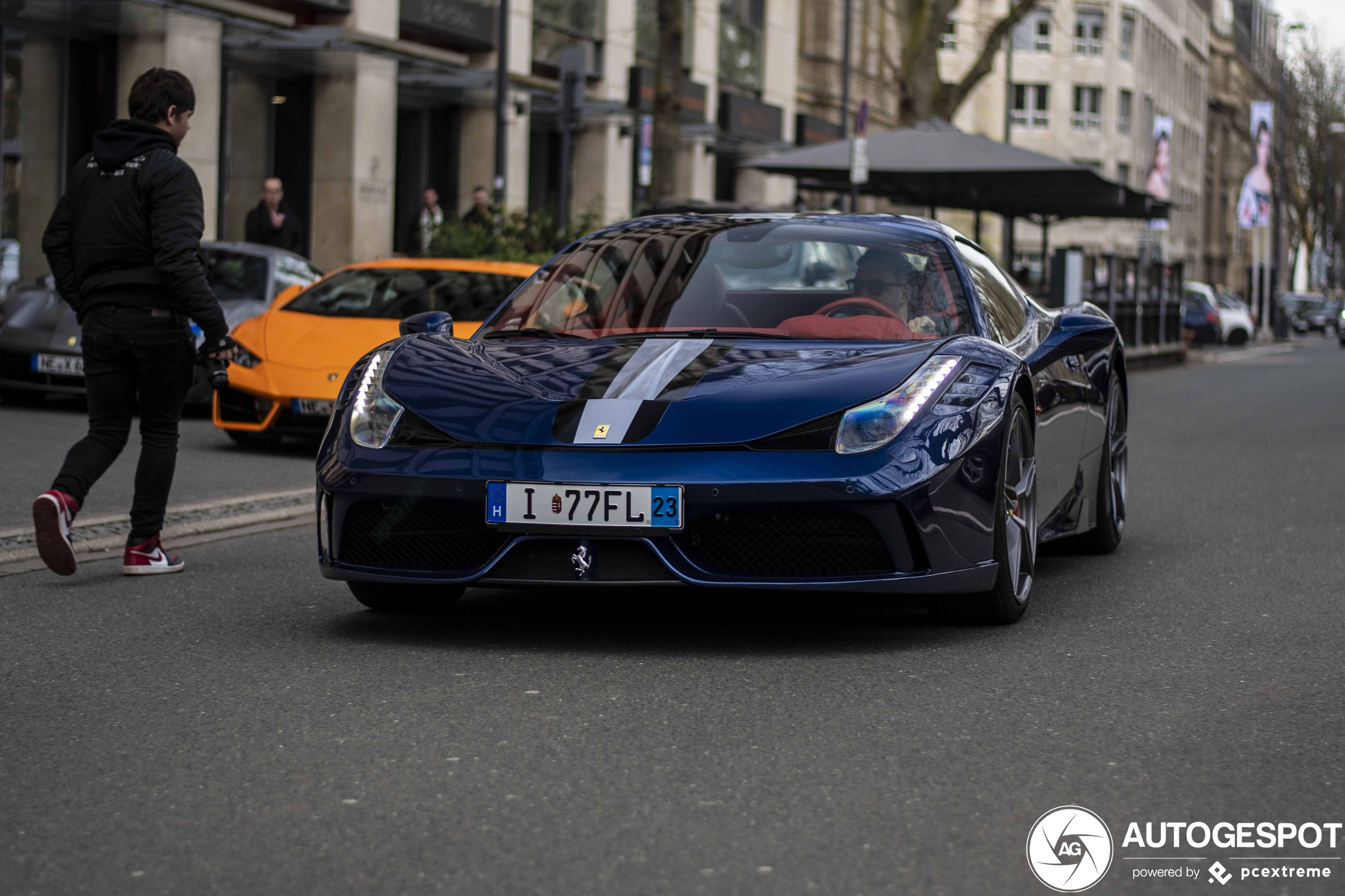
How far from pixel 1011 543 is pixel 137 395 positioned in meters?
3.23

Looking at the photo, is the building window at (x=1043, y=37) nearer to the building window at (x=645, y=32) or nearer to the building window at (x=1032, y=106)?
the building window at (x=1032, y=106)


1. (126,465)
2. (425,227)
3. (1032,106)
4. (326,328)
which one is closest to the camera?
(126,465)

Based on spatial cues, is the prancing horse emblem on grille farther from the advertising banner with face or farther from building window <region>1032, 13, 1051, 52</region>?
building window <region>1032, 13, 1051, 52</region>

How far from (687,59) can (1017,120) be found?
5306 centimetres

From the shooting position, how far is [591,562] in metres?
5.31

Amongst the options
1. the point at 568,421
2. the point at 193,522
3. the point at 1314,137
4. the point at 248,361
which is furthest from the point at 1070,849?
the point at 1314,137

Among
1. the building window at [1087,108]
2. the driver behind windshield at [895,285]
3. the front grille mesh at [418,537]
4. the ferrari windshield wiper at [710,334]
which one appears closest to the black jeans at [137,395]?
the front grille mesh at [418,537]

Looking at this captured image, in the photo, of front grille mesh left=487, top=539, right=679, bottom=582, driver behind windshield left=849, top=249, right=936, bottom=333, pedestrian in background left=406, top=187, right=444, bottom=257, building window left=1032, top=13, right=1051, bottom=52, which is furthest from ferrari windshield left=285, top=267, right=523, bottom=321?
building window left=1032, top=13, right=1051, bottom=52

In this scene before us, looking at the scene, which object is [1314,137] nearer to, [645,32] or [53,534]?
[645,32]

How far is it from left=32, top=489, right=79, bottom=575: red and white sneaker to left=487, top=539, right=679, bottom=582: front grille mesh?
1.87m

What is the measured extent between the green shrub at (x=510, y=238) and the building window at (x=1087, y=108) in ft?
231

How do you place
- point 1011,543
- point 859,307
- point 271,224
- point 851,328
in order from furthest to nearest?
point 271,224 < point 859,307 < point 851,328 < point 1011,543

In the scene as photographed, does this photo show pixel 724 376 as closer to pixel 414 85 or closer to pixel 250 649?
pixel 250 649

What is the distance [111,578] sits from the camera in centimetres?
692
